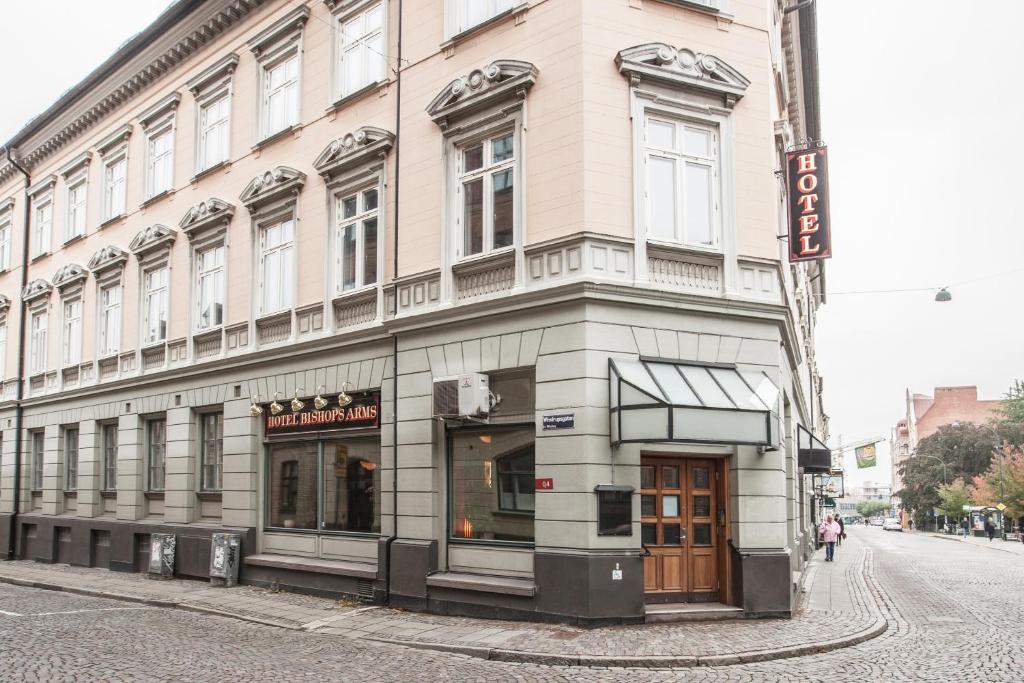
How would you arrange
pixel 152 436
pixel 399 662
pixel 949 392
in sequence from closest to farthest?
pixel 399 662, pixel 152 436, pixel 949 392

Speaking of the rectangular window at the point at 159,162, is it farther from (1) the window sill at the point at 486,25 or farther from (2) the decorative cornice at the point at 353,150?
(1) the window sill at the point at 486,25

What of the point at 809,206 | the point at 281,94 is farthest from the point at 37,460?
the point at 809,206

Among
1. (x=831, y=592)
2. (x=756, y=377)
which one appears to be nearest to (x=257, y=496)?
(x=756, y=377)

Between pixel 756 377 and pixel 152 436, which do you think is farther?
pixel 152 436

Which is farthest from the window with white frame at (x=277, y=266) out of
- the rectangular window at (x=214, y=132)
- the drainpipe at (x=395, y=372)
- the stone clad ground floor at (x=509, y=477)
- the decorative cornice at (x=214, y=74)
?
the decorative cornice at (x=214, y=74)

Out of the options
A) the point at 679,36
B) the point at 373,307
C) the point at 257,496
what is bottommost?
the point at 257,496

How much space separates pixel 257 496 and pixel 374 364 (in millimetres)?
4791

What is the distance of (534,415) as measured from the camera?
46.5 feet

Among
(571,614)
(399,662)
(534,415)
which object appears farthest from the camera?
(534,415)

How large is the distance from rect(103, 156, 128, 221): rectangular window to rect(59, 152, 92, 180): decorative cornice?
43.4 inches

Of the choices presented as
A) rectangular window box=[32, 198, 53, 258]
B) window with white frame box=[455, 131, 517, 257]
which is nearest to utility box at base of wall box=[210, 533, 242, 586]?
window with white frame box=[455, 131, 517, 257]

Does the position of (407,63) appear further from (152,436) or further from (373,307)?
(152,436)

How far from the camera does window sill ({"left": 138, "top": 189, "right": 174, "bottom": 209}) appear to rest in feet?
76.0

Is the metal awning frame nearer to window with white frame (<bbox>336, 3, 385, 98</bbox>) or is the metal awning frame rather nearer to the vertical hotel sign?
the vertical hotel sign
